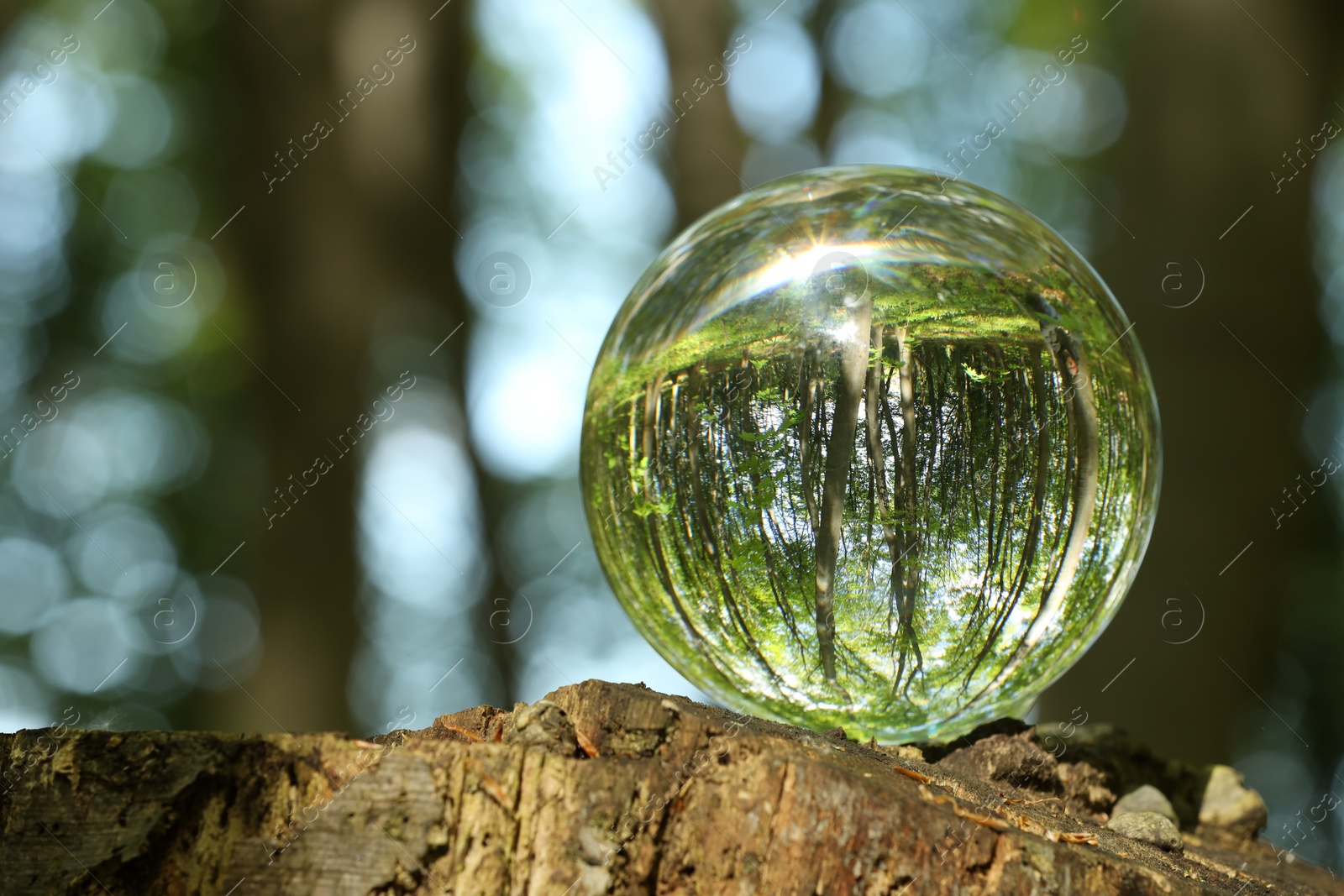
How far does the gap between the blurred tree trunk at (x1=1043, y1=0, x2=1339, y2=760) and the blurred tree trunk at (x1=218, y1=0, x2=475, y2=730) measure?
4260 mm

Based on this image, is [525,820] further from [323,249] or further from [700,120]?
[700,120]

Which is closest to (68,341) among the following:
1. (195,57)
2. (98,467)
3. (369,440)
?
(98,467)

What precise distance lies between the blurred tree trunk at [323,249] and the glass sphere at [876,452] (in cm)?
402

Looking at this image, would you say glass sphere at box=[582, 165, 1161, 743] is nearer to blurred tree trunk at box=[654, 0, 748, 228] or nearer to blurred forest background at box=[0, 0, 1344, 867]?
blurred forest background at box=[0, 0, 1344, 867]

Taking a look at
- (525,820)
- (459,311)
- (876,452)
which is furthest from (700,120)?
(525,820)

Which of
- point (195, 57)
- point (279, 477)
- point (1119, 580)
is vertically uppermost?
point (195, 57)

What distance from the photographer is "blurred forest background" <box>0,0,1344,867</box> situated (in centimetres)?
478

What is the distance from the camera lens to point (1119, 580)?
2.43 meters

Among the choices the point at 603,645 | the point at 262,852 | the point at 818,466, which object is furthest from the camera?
the point at 603,645

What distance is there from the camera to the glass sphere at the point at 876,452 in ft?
6.87

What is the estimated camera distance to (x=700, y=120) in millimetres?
7223

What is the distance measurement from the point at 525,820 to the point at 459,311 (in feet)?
18.4

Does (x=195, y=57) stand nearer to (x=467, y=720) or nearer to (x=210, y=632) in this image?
(x=210, y=632)

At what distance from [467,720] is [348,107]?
202 inches
